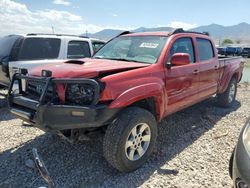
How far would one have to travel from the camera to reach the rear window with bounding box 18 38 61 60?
21.4ft

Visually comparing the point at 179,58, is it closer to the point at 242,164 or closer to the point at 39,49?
the point at 242,164

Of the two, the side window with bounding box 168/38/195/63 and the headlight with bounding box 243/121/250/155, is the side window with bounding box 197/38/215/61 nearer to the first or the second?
the side window with bounding box 168/38/195/63

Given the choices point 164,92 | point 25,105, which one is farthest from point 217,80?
point 25,105

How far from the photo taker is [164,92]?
4141 millimetres

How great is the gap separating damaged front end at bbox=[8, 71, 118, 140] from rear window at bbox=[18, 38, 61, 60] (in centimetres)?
314

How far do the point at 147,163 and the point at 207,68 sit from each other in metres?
2.49

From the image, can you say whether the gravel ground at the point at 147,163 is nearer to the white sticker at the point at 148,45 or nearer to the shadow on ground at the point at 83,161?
the shadow on ground at the point at 83,161

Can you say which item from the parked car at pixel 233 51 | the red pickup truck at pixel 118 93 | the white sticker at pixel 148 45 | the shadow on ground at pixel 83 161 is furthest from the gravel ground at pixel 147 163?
the parked car at pixel 233 51

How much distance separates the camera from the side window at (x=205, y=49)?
5.48 metres

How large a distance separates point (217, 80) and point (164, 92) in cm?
245

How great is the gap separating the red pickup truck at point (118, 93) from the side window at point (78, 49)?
105 inches

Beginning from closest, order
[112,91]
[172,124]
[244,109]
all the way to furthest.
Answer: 1. [112,91]
2. [172,124]
3. [244,109]

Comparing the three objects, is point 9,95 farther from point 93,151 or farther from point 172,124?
point 172,124

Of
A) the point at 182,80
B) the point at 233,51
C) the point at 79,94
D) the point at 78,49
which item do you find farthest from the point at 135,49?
the point at 233,51
